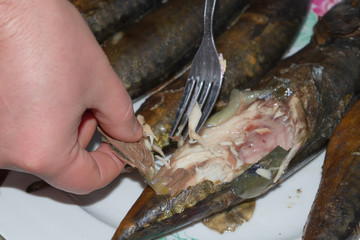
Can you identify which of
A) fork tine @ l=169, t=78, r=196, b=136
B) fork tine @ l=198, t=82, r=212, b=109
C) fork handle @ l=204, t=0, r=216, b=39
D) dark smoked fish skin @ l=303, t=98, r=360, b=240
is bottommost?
dark smoked fish skin @ l=303, t=98, r=360, b=240

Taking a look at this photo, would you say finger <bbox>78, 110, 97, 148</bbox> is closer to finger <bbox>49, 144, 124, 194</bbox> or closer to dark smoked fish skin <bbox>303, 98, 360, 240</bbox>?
finger <bbox>49, 144, 124, 194</bbox>

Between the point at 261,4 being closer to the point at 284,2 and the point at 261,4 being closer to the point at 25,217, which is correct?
the point at 284,2

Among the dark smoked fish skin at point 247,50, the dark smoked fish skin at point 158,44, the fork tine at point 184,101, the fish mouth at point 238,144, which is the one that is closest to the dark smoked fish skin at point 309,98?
the fish mouth at point 238,144

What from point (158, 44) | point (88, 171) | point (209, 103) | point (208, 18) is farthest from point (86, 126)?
point (208, 18)

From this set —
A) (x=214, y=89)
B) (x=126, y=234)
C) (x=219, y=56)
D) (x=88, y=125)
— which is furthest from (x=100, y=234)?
(x=219, y=56)

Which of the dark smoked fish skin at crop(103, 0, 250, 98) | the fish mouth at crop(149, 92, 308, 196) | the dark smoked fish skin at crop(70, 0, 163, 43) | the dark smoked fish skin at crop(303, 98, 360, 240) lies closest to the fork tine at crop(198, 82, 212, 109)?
the fish mouth at crop(149, 92, 308, 196)

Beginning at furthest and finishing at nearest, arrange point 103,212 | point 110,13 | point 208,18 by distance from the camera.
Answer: point 110,13
point 208,18
point 103,212

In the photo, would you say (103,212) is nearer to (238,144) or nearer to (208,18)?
(238,144)
